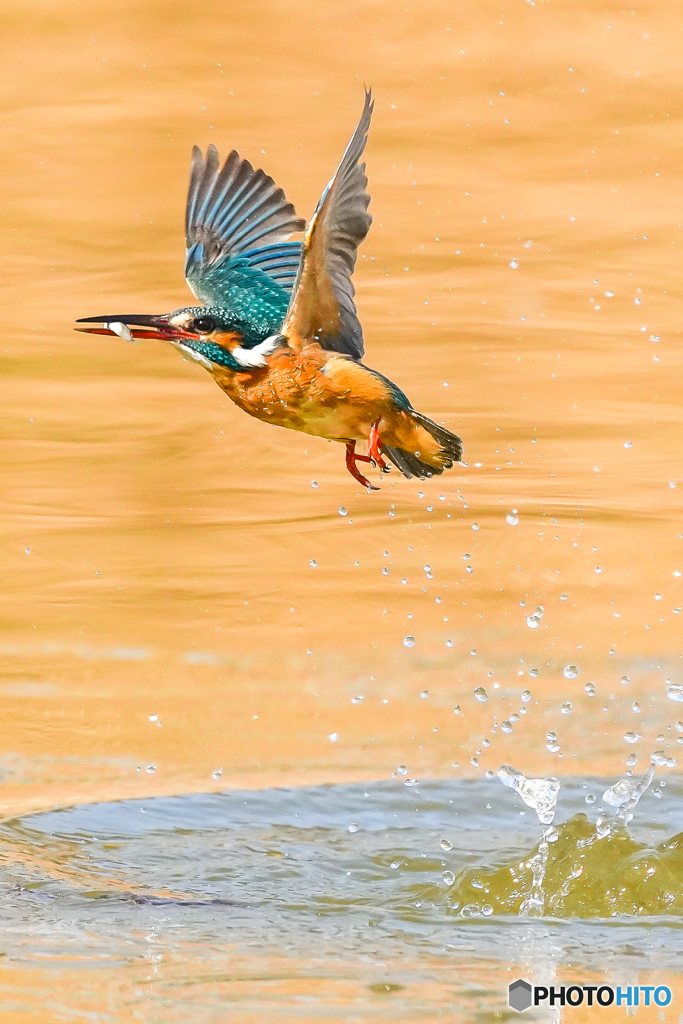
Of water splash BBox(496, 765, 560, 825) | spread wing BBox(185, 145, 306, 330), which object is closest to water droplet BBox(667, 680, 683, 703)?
water splash BBox(496, 765, 560, 825)

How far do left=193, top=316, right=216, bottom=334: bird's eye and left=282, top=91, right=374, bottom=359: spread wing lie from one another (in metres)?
0.07

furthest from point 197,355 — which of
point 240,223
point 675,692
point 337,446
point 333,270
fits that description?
point 337,446

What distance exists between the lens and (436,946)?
236 centimetres

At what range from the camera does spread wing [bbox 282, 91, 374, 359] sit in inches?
61.9

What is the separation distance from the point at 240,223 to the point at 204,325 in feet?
1.08

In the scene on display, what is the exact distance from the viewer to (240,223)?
1969 mm

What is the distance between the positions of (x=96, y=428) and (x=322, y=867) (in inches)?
112

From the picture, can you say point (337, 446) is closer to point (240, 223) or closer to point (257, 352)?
point (240, 223)

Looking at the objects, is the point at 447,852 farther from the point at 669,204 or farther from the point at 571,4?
the point at 571,4

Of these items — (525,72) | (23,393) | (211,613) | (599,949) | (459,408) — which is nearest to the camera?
(599,949)

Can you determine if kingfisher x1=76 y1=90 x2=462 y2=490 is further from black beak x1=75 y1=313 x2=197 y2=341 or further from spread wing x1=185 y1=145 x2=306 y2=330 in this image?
spread wing x1=185 y1=145 x2=306 y2=330

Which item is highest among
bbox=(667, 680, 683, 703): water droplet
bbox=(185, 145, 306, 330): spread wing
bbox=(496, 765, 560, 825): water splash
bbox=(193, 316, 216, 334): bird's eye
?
bbox=(185, 145, 306, 330): spread wing

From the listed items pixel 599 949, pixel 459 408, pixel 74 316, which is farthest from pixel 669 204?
pixel 599 949

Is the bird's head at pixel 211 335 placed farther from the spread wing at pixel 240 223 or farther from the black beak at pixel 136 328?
the spread wing at pixel 240 223
